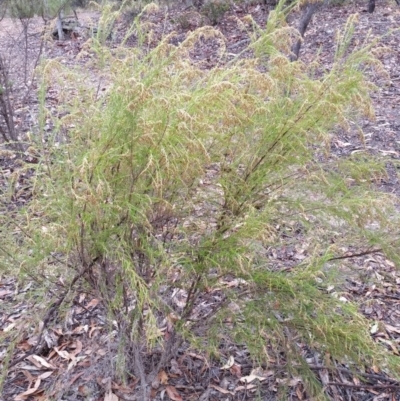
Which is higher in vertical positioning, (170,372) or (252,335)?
(252,335)

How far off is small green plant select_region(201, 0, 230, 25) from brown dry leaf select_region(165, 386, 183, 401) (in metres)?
9.86

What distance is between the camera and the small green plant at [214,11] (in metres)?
11.4

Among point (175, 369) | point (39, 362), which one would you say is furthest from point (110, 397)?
point (39, 362)

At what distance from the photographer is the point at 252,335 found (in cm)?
244

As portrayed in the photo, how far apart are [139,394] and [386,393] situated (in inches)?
52.6

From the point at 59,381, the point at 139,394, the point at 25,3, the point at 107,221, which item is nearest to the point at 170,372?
the point at 139,394

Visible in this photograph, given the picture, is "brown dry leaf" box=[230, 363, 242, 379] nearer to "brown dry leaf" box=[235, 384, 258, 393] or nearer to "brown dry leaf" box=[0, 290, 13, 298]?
A: "brown dry leaf" box=[235, 384, 258, 393]

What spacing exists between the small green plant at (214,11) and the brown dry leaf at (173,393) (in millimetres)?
9863

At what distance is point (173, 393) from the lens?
2.88 m

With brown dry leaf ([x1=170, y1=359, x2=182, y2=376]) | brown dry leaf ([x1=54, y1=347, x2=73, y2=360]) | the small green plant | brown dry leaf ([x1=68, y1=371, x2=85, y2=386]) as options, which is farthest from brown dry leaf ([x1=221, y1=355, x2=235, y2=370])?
the small green plant

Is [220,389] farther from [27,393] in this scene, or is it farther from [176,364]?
[27,393]

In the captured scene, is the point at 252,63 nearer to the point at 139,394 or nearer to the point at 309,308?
the point at 309,308

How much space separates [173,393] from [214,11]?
9910 mm

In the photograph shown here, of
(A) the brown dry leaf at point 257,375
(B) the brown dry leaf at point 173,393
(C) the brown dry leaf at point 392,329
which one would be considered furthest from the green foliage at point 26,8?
(C) the brown dry leaf at point 392,329
